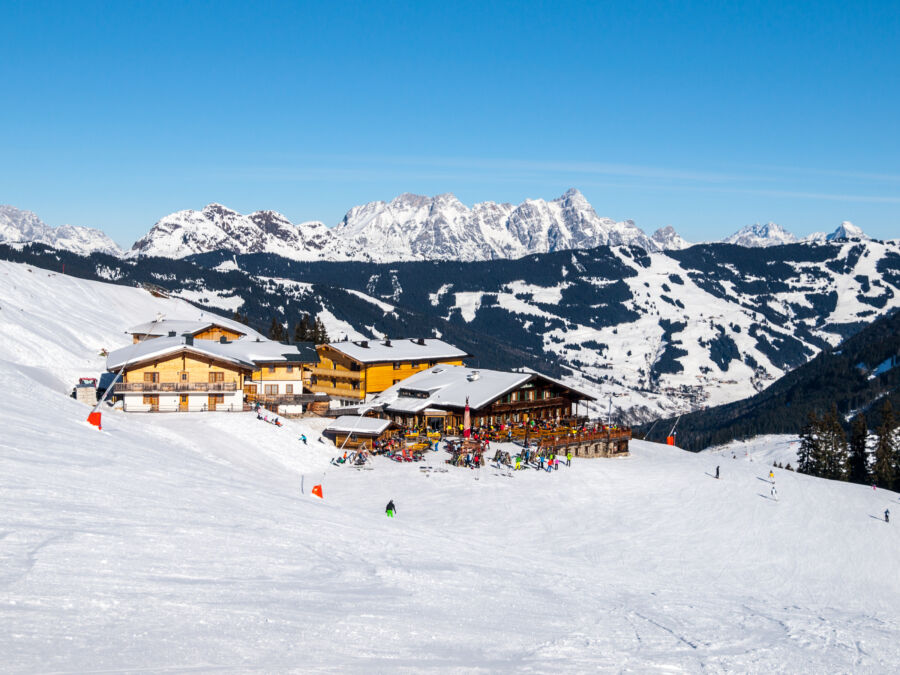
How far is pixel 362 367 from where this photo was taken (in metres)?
75.1

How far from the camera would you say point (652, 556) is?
114 feet

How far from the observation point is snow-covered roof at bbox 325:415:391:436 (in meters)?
54.6

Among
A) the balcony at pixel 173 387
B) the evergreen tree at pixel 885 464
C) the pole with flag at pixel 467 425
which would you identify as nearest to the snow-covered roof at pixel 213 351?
the balcony at pixel 173 387

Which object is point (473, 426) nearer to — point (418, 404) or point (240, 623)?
point (418, 404)

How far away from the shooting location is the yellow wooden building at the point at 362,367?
75250 millimetres

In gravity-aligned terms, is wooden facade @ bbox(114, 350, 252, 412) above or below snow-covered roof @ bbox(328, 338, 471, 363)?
below

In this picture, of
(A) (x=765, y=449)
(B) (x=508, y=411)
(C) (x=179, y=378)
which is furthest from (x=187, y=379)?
(A) (x=765, y=449)

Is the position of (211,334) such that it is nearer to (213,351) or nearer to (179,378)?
(213,351)

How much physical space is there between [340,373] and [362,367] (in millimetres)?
2950

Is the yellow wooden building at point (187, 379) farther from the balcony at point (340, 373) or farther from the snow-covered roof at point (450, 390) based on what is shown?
the balcony at point (340, 373)

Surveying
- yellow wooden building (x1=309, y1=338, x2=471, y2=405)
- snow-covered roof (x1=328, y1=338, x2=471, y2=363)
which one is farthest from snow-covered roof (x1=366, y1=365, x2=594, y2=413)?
snow-covered roof (x1=328, y1=338, x2=471, y2=363)

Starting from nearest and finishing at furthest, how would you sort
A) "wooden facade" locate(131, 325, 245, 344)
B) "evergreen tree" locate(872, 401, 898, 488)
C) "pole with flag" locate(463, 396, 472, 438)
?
"pole with flag" locate(463, 396, 472, 438), "evergreen tree" locate(872, 401, 898, 488), "wooden facade" locate(131, 325, 245, 344)

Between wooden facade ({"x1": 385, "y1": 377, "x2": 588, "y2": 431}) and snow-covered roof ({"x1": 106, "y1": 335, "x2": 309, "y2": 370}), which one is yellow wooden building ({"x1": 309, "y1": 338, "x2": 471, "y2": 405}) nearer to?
snow-covered roof ({"x1": 106, "y1": 335, "x2": 309, "y2": 370})

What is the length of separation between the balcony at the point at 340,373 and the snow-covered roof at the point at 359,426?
56.7 feet
